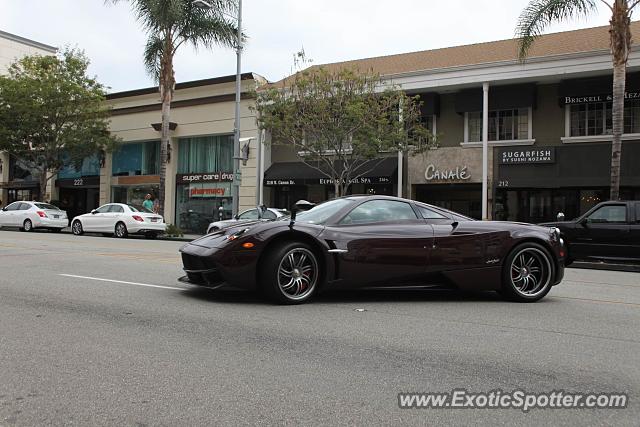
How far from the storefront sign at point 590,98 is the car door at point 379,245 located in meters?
15.6

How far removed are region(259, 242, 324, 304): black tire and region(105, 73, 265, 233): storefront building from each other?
19252 millimetres

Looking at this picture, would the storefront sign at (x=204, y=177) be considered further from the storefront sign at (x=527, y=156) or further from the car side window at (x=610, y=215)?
the car side window at (x=610, y=215)

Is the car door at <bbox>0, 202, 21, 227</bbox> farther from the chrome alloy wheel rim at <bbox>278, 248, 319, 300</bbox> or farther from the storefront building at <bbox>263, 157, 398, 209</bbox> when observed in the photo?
the chrome alloy wheel rim at <bbox>278, 248, 319, 300</bbox>

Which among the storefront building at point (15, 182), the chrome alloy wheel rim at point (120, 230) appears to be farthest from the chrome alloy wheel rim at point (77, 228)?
the storefront building at point (15, 182)

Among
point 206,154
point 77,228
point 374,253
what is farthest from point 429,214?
point 206,154

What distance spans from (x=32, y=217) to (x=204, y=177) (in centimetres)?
788

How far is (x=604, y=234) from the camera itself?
1259 centimetres

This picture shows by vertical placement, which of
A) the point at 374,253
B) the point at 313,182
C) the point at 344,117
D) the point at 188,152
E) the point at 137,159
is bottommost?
the point at 374,253

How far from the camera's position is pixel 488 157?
21297 mm

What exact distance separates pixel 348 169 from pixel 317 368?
1625cm

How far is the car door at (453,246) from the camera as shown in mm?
6727

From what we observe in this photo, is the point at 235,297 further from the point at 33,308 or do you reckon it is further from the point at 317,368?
the point at 317,368

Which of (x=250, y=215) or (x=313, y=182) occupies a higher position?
(x=313, y=182)

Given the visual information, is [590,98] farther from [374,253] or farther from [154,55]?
[154,55]
